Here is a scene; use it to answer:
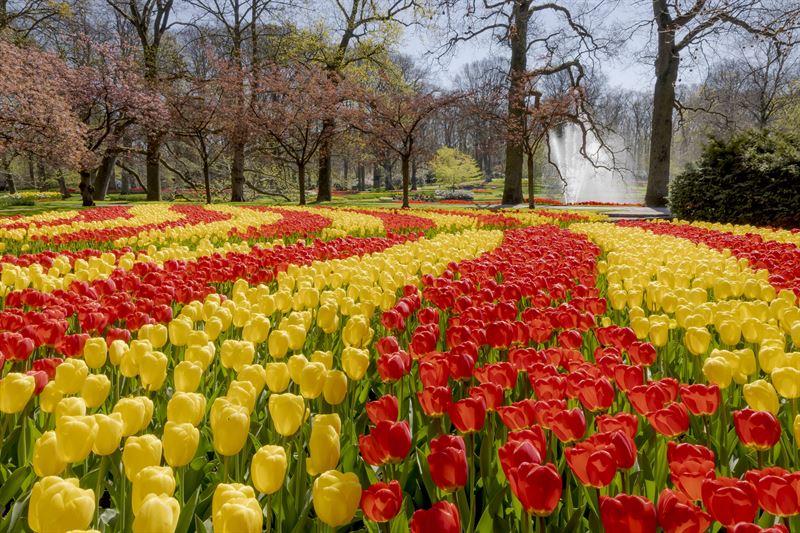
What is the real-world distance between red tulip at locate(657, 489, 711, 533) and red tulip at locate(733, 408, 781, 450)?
0.47m

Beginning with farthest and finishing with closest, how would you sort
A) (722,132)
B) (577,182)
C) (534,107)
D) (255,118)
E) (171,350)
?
(722,132), (577,182), (255,118), (534,107), (171,350)

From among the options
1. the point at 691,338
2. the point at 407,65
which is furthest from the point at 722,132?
the point at 691,338

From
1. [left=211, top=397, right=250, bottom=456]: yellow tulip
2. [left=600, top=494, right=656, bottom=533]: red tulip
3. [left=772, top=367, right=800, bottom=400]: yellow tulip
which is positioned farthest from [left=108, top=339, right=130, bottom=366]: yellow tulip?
[left=772, top=367, right=800, bottom=400]: yellow tulip

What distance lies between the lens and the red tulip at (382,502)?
0.96 m

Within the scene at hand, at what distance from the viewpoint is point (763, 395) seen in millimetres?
1478

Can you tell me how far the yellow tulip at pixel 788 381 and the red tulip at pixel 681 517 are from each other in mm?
875

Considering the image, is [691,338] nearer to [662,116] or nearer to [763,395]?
[763,395]

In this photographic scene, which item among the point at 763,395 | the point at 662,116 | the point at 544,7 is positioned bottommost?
the point at 763,395

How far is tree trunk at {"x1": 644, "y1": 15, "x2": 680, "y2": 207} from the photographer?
18094mm

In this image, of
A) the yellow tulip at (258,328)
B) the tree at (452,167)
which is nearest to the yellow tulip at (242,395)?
the yellow tulip at (258,328)

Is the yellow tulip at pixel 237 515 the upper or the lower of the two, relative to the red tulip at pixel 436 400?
upper

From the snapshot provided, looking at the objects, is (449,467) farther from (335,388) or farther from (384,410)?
(335,388)

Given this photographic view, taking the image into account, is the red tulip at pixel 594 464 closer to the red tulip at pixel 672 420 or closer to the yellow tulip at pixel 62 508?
the red tulip at pixel 672 420

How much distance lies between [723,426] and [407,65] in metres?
53.4
